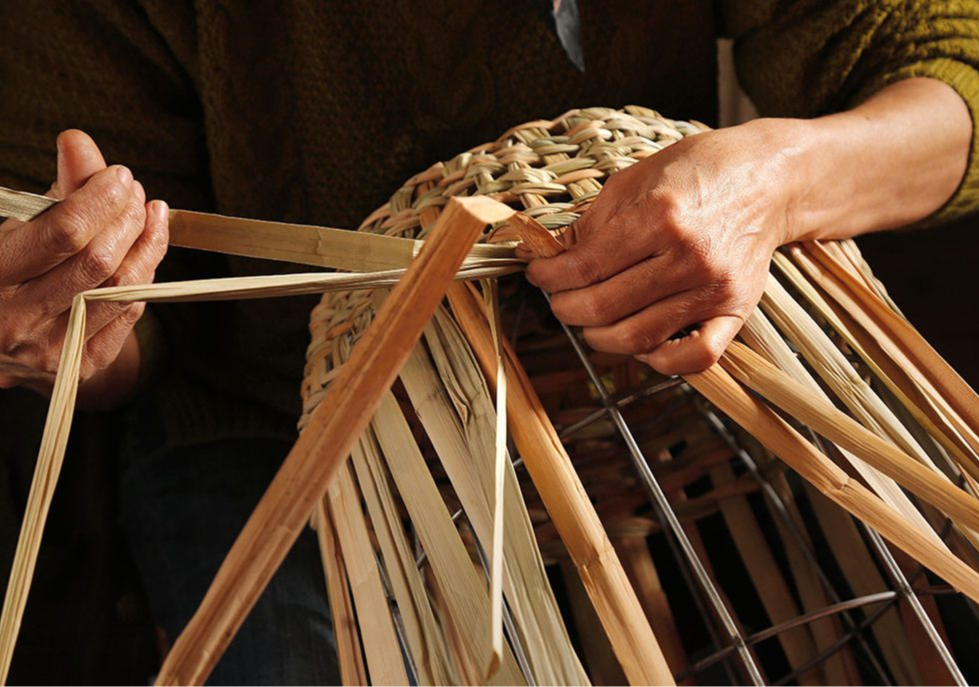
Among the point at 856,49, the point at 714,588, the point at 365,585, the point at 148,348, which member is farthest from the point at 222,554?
the point at 856,49

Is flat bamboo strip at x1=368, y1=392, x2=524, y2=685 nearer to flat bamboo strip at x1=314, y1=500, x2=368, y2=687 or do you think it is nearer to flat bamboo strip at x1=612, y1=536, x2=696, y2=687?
flat bamboo strip at x1=314, y1=500, x2=368, y2=687

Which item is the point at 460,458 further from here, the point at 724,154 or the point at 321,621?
the point at 321,621

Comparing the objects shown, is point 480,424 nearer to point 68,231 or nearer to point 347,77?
point 68,231

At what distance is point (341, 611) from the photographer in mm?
525

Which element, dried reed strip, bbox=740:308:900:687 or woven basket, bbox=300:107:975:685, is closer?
woven basket, bbox=300:107:975:685

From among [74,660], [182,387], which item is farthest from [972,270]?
[74,660]

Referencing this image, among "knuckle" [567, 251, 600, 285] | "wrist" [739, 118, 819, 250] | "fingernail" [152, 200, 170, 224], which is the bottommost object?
"knuckle" [567, 251, 600, 285]

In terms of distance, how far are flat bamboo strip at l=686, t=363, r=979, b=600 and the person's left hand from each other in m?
0.02

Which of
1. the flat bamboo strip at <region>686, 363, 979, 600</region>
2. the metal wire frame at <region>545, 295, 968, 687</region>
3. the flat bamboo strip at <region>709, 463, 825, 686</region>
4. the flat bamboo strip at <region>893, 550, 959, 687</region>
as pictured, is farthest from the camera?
the flat bamboo strip at <region>709, 463, 825, 686</region>

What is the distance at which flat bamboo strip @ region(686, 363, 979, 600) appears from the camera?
1.45ft

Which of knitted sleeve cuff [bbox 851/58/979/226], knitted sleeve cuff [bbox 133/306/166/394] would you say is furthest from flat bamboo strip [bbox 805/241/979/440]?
knitted sleeve cuff [bbox 133/306/166/394]

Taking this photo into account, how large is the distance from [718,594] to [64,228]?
1.69 feet

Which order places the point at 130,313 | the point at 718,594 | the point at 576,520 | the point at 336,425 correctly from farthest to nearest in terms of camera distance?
the point at 718,594
the point at 130,313
the point at 576,520
the point at 336,425

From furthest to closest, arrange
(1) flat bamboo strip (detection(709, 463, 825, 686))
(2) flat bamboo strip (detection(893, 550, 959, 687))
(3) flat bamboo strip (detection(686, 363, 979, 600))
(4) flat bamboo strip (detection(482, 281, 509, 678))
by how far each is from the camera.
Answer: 1. (1) flat bamboo strip (detection(709, 463, 825, 686))
2. (2) flat bamboo strip (detection(893, 550, 959, 687))
3. (3) flat bamboo strip (detection(686, 363, 979, 600))
4. (4) flat bamboo strip (detection(482, 281, 509, 678))
